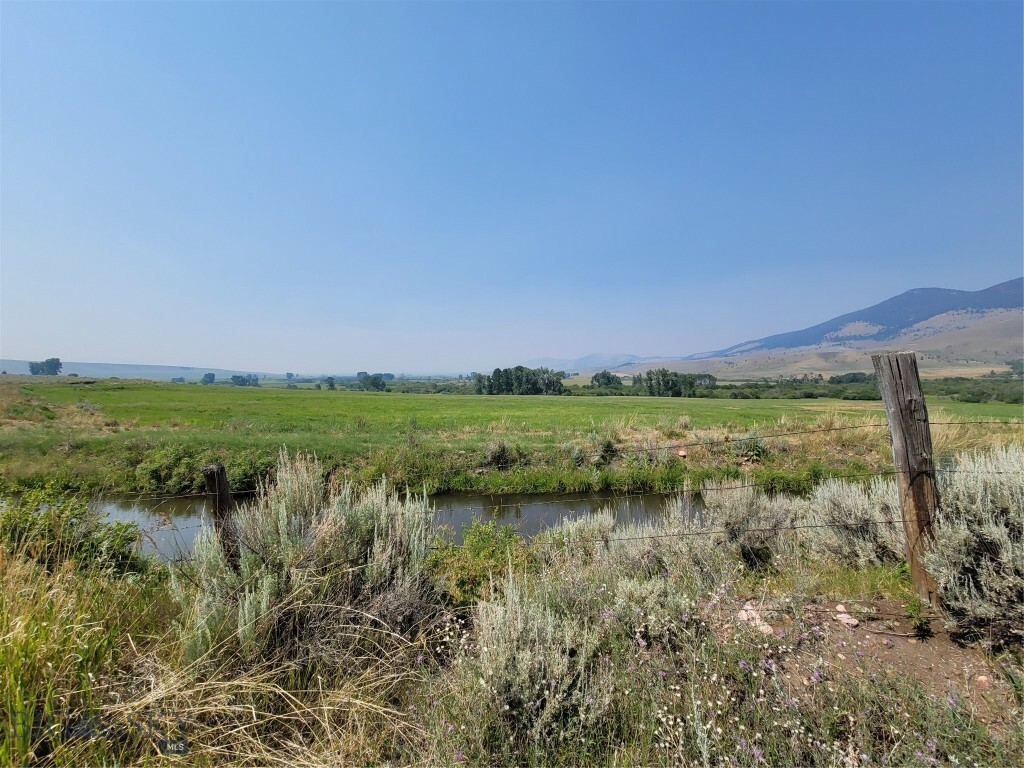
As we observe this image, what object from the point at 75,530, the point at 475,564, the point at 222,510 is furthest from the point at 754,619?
the point at 75,530

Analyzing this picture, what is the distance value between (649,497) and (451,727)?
43.8 feet

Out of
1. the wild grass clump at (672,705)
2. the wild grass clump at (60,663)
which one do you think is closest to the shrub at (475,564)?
the wild grass clump at (672,705)

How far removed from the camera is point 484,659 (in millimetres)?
2494

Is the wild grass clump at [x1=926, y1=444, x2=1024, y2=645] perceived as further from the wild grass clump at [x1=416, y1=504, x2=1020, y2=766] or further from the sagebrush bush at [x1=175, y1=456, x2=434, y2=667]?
the sagebrush bush at [x1=175, y1=456, x2=434, y2=667]

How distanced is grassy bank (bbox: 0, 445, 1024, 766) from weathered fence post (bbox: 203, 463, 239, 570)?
123 mm

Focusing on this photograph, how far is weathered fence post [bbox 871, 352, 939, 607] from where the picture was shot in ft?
12.7

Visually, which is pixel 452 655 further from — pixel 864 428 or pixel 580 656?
pixel 864 428

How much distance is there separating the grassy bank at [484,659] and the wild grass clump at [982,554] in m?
0.02

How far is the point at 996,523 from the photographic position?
3.65 meters

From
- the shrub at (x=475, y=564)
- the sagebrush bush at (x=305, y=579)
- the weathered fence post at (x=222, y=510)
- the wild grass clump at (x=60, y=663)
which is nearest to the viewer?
the wild grass clump at (x=60, y=663)

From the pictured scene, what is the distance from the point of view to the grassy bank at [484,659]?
2.15 metres

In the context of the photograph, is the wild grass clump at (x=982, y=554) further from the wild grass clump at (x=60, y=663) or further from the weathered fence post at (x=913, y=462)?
the wild grass clump at (x=60, y=663)

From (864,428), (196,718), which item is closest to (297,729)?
(196,718)

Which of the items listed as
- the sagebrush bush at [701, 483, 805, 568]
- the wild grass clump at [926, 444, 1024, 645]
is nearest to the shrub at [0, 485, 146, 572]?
the wild grass clump at [926, 444, 1024, 645]
